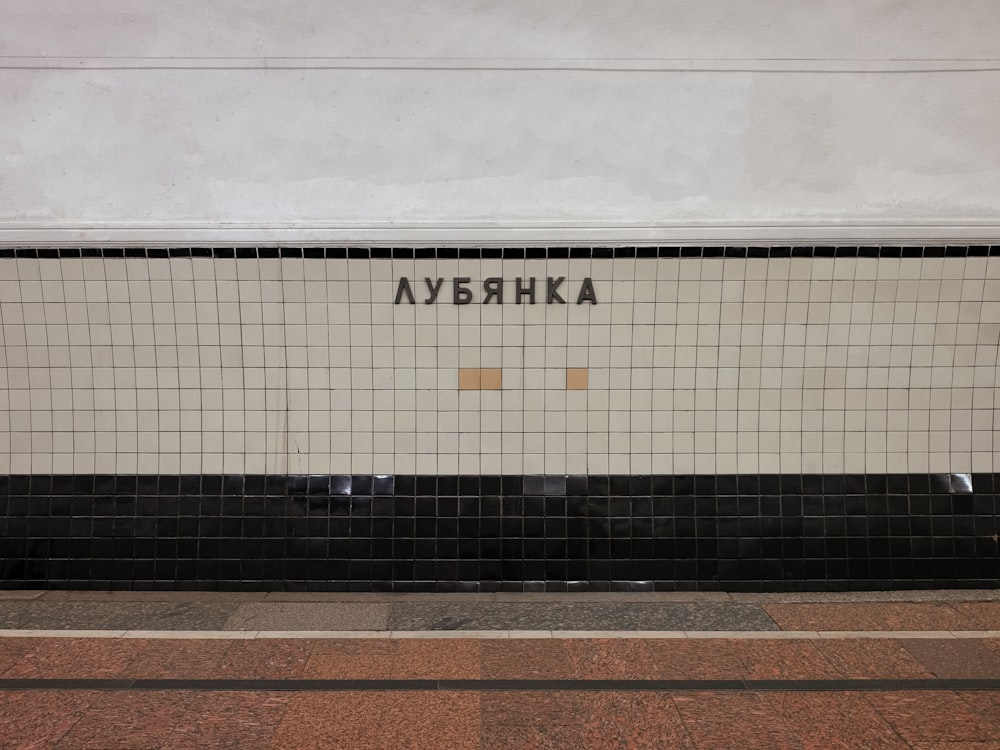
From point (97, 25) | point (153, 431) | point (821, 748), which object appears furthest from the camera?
point (153, 431)

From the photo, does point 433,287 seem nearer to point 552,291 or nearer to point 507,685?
point 552,291

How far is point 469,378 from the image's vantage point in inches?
203

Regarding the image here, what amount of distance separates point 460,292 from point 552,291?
604 mm

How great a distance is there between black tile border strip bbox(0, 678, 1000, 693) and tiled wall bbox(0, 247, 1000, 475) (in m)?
1.60

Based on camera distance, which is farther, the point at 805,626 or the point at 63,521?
the point at 63,521

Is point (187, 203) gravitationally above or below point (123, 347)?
above

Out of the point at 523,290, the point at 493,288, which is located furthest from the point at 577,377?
the point at 493,288

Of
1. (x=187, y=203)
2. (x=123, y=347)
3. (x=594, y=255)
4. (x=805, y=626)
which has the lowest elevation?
(x=805, y=626)

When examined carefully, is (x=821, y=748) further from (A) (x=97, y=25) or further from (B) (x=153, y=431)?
(A) (x=97, y=25)

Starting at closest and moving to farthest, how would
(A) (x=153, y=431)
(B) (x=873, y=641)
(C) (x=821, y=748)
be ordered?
1. (C) (x=821, y=748)
2. (B) (x=873, y=641)
3. (A) (x=153, y=431)

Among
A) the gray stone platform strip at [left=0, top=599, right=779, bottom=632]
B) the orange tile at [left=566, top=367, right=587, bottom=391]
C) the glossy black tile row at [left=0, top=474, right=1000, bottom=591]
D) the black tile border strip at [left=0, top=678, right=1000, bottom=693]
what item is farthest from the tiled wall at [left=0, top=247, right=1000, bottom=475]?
the black tile border strip at [left=0, top=678, right=1000, bottom=693]

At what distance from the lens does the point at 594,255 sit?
5059mm

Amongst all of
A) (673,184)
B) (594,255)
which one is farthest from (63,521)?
(673,184)

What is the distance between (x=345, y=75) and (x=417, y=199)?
897mm
